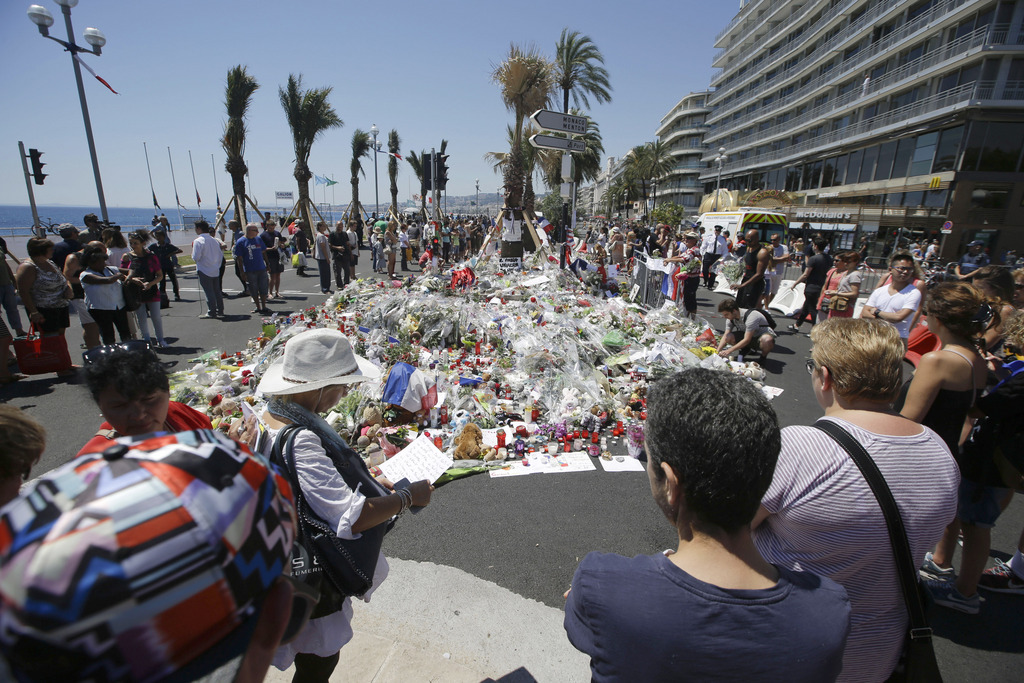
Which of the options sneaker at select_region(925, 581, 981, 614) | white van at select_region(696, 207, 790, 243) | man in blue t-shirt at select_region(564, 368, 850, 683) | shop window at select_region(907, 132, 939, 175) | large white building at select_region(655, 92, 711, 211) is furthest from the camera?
large white building at select_region(655, 92, 711, 211)

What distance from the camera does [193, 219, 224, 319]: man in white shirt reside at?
8742 millimetres

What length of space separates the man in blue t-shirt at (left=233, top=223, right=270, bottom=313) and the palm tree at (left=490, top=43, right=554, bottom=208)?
6.91 metres

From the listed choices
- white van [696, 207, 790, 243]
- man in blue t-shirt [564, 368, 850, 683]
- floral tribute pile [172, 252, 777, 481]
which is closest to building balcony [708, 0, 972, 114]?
white van [696, 207, 790, 243]

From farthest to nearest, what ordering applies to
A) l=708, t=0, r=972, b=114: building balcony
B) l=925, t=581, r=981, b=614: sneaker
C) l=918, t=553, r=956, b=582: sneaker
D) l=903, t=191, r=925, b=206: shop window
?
l=903, t=191, r=925, b=206: shop window < l=708, t=0, r=972, b=114: building balcony < l=918, t=553, r=956, b=582: sneaker < l=925, t=581, r=981, b=614: sneaker

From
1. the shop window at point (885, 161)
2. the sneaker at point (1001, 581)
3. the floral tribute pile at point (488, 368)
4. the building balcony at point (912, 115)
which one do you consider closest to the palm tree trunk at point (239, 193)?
the floral tribute pile at point (488, 368)

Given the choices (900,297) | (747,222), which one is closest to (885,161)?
(747,222)

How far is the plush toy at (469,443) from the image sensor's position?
428 centimetres

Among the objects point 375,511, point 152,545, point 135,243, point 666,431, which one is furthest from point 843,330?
point 135,243

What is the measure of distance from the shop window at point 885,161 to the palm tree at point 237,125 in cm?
3963

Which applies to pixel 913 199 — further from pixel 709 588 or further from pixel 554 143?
pixel 709 588

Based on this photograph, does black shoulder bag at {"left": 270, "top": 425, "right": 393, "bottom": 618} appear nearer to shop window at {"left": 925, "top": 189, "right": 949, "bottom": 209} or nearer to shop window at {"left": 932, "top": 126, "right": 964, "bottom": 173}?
shop window at {"left": 925, "top": 189, "right": 949, "bottom": 209}

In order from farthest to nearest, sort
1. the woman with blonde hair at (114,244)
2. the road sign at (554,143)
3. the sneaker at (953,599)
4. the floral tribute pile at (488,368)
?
1. the road sign at (554,143)
2. the woman with blonde hair at (114,244)
3. the floral tribute pile at (488,368)
4. the sneaker at (953,599)

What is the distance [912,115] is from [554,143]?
3599 centimetres

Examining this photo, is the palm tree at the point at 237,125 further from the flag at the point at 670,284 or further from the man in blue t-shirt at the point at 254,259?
the flag at the point at 670,284
